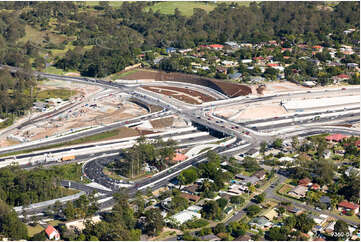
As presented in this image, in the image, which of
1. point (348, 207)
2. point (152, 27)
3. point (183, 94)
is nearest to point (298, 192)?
point (348, 207)

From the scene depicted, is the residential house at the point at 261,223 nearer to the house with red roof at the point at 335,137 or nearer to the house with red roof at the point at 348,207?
the house with red roof at the point at 348,207

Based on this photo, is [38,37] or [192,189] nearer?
[192,189]

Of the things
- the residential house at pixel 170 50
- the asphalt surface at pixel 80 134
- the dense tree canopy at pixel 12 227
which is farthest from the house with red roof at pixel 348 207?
the residential house at pixel 170 50

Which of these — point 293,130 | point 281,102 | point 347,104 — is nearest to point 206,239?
point 293,130

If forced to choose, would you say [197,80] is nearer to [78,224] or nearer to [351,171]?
[351,171]

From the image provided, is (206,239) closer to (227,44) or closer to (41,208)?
(41,208)

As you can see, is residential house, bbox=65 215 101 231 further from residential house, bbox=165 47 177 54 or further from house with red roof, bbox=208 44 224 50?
house with red roof, bbox=208 44 224 50
